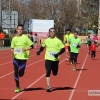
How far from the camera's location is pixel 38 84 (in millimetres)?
13289

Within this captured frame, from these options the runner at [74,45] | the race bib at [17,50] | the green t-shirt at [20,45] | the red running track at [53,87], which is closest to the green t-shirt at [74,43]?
the runner at [74,45]

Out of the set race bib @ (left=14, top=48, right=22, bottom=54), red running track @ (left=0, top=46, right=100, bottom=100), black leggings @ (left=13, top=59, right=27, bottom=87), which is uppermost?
race bib @ (left=14, top=48, right=22, bottom=54)

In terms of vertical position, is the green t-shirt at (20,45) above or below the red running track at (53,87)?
above

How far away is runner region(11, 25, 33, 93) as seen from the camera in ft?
37.7

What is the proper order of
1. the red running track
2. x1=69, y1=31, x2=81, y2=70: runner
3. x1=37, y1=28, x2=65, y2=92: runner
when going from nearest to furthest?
the red running track
x1=37, y1=28, x2=65, y2=92: runner
x1=69, y1=31, x2=81, y2=70: runner

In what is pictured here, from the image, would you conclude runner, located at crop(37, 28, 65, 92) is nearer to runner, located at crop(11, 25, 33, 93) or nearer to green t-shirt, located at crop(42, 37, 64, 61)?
green t-shirt, located at crop(42, 37, 64, 61)

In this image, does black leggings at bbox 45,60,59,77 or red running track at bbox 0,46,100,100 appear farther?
black leggings at bbox 45,60,59,77

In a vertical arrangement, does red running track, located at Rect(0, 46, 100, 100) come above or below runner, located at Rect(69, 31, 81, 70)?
below

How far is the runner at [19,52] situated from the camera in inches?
453

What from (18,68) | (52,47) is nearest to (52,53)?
(52,47)

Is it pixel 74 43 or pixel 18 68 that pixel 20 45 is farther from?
pixel 74 43

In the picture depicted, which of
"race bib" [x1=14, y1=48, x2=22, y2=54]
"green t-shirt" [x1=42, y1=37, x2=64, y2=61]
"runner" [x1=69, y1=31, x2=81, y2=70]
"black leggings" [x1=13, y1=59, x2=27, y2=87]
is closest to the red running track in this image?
"black leggings" [x1=13, y1=59, x2=27, y2=87]

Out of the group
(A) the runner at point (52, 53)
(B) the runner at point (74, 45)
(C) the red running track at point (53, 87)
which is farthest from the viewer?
(B) the runner at point (74, 45)

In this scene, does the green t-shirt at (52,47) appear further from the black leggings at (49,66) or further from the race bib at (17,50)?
the race bib at (17,50)
